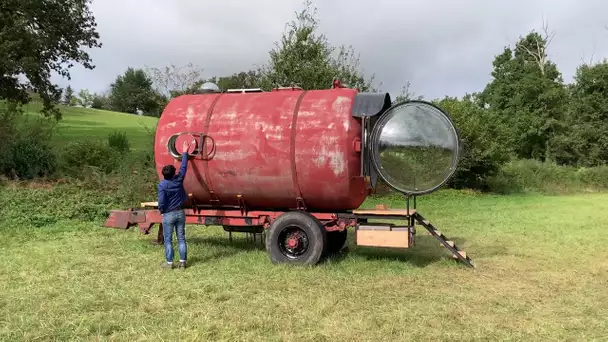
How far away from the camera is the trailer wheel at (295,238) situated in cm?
818

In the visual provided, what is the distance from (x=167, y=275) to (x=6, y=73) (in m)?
14.6

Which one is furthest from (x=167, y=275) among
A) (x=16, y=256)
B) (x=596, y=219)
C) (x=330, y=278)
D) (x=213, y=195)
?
(x=596, y=219)

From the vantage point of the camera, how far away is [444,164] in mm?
7945

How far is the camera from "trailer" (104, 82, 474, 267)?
7.95 metres

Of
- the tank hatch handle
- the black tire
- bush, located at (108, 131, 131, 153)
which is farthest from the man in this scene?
bush, located at (108, 131, 131, 153)

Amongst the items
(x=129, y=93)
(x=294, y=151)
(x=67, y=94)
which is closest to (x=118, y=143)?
(x=294, y=151)

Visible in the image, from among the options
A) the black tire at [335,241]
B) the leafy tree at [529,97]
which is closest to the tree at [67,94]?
the black tire at [335,241]

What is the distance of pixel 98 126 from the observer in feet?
159

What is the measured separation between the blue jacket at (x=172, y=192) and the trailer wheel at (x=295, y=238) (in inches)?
62.8

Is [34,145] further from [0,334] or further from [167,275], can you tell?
[0,334]

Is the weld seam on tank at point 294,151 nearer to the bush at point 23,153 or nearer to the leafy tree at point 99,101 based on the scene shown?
the bush at point 23,153

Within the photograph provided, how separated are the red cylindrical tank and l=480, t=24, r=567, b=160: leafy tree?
34440 millimetres

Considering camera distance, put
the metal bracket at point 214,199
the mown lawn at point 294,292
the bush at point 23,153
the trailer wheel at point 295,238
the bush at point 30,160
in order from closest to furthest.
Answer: the mown lawn at point 294,292, the trailer wheel at point 295,238, the metal bracket at point 214,199, the bush at point 23,153, the bush at point 30,160

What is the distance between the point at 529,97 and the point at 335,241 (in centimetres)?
3894
